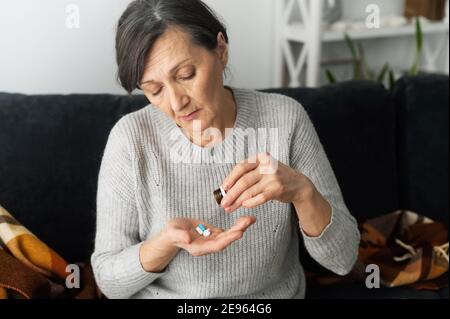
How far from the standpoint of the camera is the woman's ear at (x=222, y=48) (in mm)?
748

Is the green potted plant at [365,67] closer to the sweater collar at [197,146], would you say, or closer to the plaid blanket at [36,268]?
the sweater collar at [197,146]

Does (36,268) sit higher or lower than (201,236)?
lower

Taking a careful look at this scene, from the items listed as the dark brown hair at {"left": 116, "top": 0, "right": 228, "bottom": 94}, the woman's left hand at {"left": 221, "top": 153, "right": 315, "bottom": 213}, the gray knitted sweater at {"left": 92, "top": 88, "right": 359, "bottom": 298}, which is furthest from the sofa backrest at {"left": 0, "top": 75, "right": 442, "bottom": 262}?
the woman's left hand at {"left": 221, "top": 153, "right": 315, "bottom": 213}

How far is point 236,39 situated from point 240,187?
310mm

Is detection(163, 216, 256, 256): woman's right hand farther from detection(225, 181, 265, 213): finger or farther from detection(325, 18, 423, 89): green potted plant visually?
detection(325, 18, 423, 89): green potted plant

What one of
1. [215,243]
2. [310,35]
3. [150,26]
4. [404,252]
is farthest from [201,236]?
[310,35]

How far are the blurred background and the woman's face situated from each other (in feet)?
0.24

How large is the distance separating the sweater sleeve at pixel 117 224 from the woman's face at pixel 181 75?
0.40ft

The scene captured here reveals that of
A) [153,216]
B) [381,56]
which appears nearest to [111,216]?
[153,216]

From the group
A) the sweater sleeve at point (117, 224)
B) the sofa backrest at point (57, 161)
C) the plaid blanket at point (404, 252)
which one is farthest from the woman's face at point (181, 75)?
the plaid blanket at point (404, 252)

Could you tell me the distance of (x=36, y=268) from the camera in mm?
880

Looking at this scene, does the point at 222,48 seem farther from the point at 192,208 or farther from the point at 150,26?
the point at 192,208

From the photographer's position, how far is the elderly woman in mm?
743

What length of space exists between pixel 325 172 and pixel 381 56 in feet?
2.52
